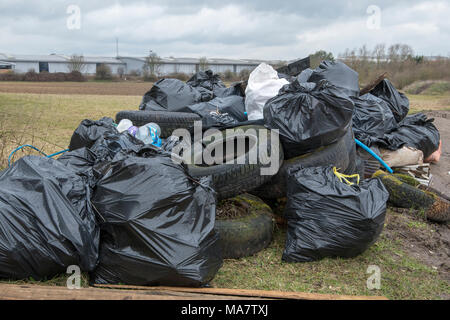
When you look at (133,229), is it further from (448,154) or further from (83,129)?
(448,154)

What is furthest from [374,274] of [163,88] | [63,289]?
[163,88]

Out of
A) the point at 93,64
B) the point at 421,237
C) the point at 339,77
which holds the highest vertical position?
the point at 93,64

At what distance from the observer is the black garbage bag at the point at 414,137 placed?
4586 millimetres

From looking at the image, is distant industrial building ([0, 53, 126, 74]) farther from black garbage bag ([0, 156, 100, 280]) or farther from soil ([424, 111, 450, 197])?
black garbage bag ([0, 156, 100, 280])

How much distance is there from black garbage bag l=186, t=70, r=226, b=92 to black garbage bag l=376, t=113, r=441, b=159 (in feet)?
8.41

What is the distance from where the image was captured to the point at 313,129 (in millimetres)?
3088

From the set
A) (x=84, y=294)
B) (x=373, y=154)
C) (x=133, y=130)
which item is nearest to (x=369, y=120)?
(x=373, y=154)

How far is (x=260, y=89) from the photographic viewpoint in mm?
4070

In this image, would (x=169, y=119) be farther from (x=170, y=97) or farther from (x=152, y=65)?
(x=152, y=65)

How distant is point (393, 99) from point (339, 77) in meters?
1.25

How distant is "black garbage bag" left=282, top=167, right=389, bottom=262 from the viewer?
104 inches

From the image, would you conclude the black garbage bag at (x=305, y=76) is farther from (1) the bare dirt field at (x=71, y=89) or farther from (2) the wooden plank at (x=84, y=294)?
(1) the bare dirt field at (x=71, y=89)

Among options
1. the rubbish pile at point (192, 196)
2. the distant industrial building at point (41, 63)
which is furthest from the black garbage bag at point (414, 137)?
the distant industrial building at point (41, 63)
